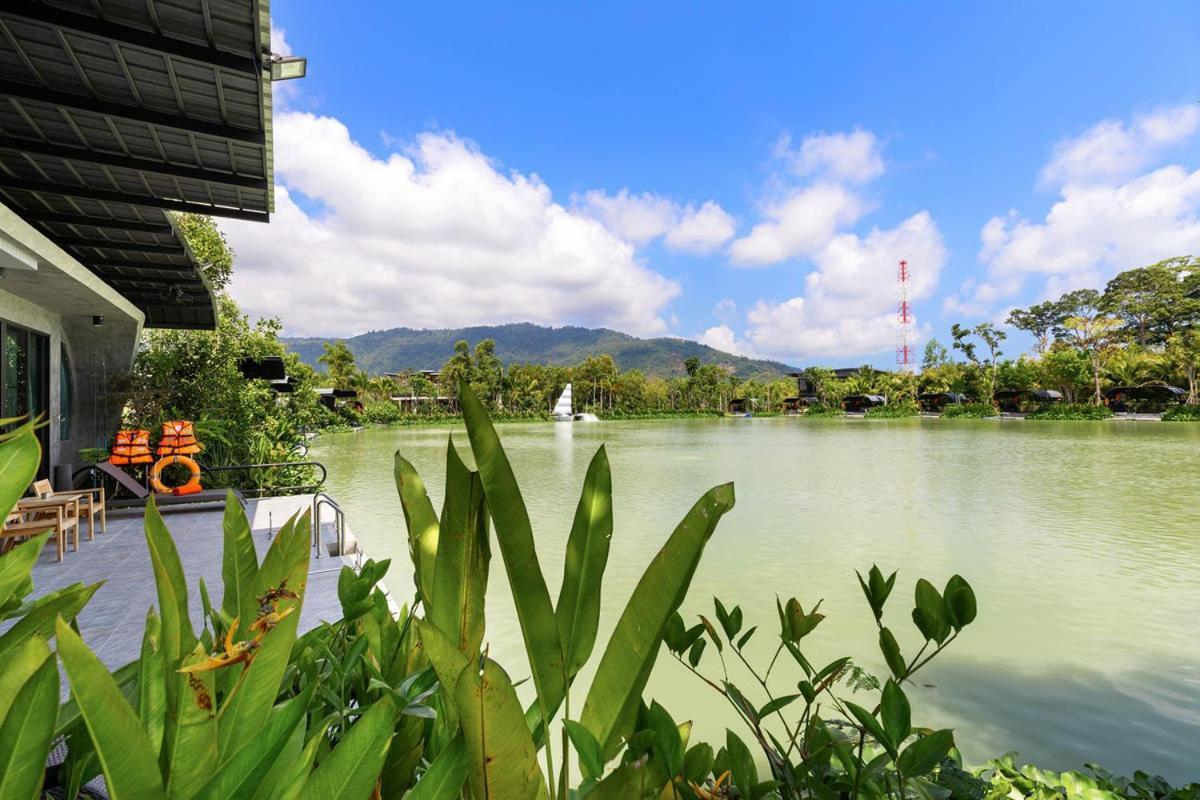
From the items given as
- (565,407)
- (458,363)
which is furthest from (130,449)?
(565,407)

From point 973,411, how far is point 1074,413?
5.92 meters

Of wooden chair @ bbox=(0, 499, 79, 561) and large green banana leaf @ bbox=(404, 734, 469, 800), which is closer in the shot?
large green banana leaf @ bbox=(404, 734, 469, 800)

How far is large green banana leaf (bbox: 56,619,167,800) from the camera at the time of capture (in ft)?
1.30

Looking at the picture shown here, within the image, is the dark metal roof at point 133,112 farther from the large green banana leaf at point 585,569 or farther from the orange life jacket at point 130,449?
the large green banana leaf at point 585,569

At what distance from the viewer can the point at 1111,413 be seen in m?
33.6

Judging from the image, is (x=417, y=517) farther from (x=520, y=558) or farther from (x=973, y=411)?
(x=973, y=411)

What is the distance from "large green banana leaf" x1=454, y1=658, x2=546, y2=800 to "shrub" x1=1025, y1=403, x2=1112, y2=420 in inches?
1668

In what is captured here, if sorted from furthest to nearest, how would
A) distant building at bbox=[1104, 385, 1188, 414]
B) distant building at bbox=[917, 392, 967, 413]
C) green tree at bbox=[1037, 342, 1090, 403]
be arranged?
distant building at bbox=[917, 392, 967, 413] → green tree at bbox=[1037, 342, 1090, 403] → distant building at bbox=[1104, 385, 1188, 414]

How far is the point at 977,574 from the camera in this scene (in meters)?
5.54

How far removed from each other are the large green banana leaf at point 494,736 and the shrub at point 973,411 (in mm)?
45076

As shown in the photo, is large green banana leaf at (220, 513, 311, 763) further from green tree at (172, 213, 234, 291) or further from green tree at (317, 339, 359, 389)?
green tree at (317, 339, 359, 389)

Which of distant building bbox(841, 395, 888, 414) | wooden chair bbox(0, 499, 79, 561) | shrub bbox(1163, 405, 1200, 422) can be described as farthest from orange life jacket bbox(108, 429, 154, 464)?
distant building bbox(841, 395, 888, 414)

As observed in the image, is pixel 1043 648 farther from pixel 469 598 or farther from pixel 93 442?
pixel 93 442

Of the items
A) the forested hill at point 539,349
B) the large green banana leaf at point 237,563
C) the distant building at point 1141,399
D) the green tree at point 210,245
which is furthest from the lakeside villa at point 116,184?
the forested hill at point 539,349
